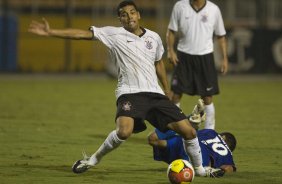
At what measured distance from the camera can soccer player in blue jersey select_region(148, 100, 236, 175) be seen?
31.3ft

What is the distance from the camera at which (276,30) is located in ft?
93.3

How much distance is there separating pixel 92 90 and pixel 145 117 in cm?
1362

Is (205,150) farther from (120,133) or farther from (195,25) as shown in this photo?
(195,25)

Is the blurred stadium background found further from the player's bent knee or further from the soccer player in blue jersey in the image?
the player's bent knee

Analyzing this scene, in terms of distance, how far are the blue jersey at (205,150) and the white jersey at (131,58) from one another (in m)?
0.77

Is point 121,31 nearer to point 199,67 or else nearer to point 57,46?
point 199,67

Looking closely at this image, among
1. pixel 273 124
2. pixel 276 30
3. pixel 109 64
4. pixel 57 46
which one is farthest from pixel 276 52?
pixel 273 124

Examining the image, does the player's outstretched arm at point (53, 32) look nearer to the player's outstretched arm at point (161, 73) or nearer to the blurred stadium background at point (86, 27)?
the player's outstretched arm at point (161, 73)

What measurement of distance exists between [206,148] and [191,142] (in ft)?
1.77

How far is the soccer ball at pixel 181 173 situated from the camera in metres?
8.64

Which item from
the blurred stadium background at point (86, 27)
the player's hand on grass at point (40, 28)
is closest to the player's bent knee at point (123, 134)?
the player's hand on grass at point (40, 28)

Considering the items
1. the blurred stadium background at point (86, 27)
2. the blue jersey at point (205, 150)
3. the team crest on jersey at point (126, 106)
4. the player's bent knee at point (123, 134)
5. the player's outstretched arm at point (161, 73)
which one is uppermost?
the player's outstretched arm at point (161, 73)

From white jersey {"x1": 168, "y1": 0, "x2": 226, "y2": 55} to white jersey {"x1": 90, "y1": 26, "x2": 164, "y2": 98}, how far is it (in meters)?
3.17

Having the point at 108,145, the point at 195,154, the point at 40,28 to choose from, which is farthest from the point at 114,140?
the point at 40,28
